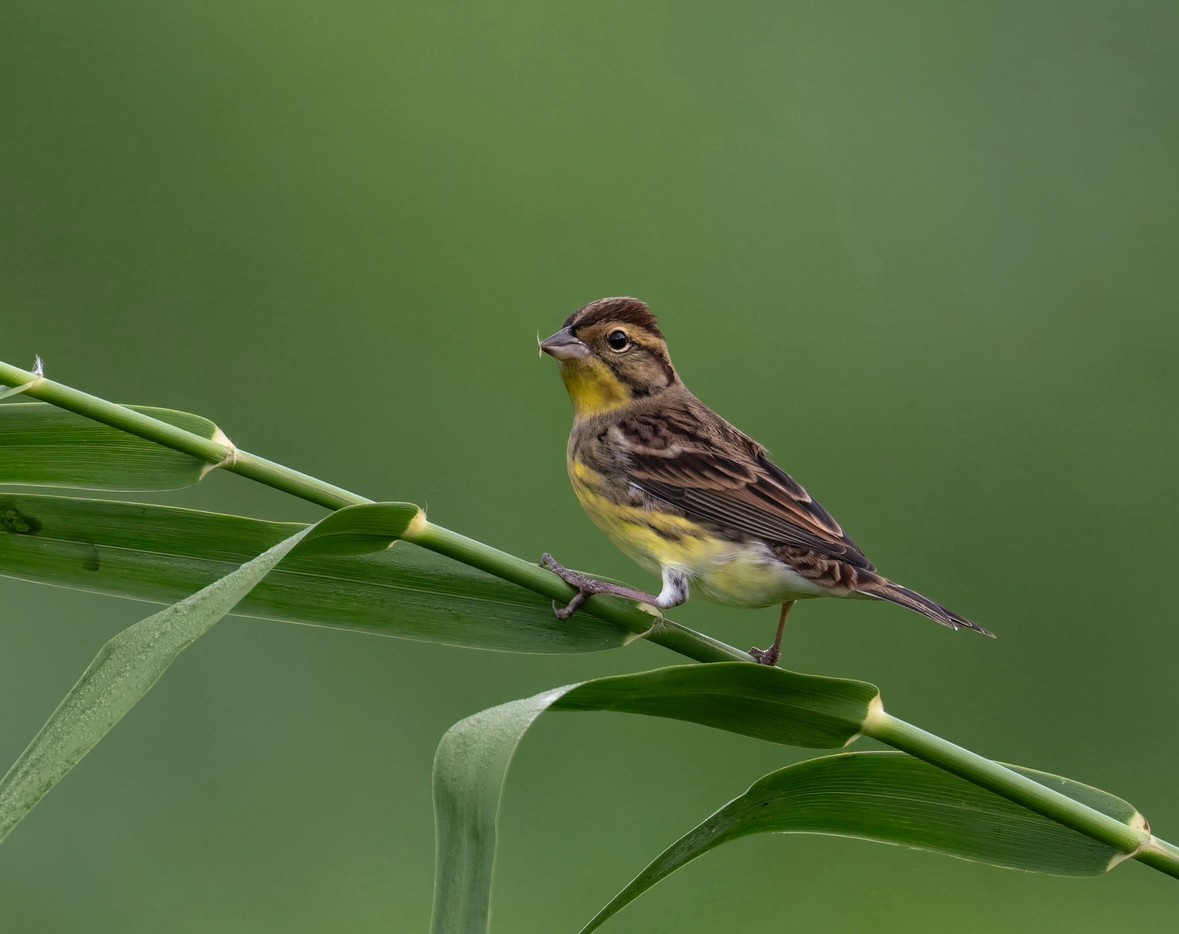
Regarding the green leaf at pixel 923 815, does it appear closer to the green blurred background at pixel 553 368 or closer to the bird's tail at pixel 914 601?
the bird's tail at pixel 914 601

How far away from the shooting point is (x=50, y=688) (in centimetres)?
Answer: 499

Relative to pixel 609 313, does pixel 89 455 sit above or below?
below

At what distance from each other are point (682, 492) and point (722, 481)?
0.30 feet

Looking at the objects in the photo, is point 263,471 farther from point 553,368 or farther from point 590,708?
point 553,368

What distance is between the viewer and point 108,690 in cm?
145

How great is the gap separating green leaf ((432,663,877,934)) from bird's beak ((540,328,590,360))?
1465 mm

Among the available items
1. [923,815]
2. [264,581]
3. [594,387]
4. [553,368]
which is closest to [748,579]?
[594,387]

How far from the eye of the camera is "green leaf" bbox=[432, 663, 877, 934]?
1370mm

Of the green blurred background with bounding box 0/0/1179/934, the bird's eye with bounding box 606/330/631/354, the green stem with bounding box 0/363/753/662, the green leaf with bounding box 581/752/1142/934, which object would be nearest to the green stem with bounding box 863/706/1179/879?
the green leaf with bounding box 581/752/1142/934

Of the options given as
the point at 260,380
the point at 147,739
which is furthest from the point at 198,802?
the point at 260,380

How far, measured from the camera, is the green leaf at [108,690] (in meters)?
1.36

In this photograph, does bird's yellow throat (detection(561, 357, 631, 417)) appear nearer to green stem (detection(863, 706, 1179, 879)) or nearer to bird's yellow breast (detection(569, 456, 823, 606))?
bird's yellow breast (detection(569, 456, 823, 606))

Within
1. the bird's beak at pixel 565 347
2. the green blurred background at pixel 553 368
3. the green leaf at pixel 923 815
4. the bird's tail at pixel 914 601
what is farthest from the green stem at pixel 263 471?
the green blurred background at pixel 553 368

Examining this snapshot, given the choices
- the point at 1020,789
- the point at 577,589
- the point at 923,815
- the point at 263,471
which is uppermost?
the point at 263,471
